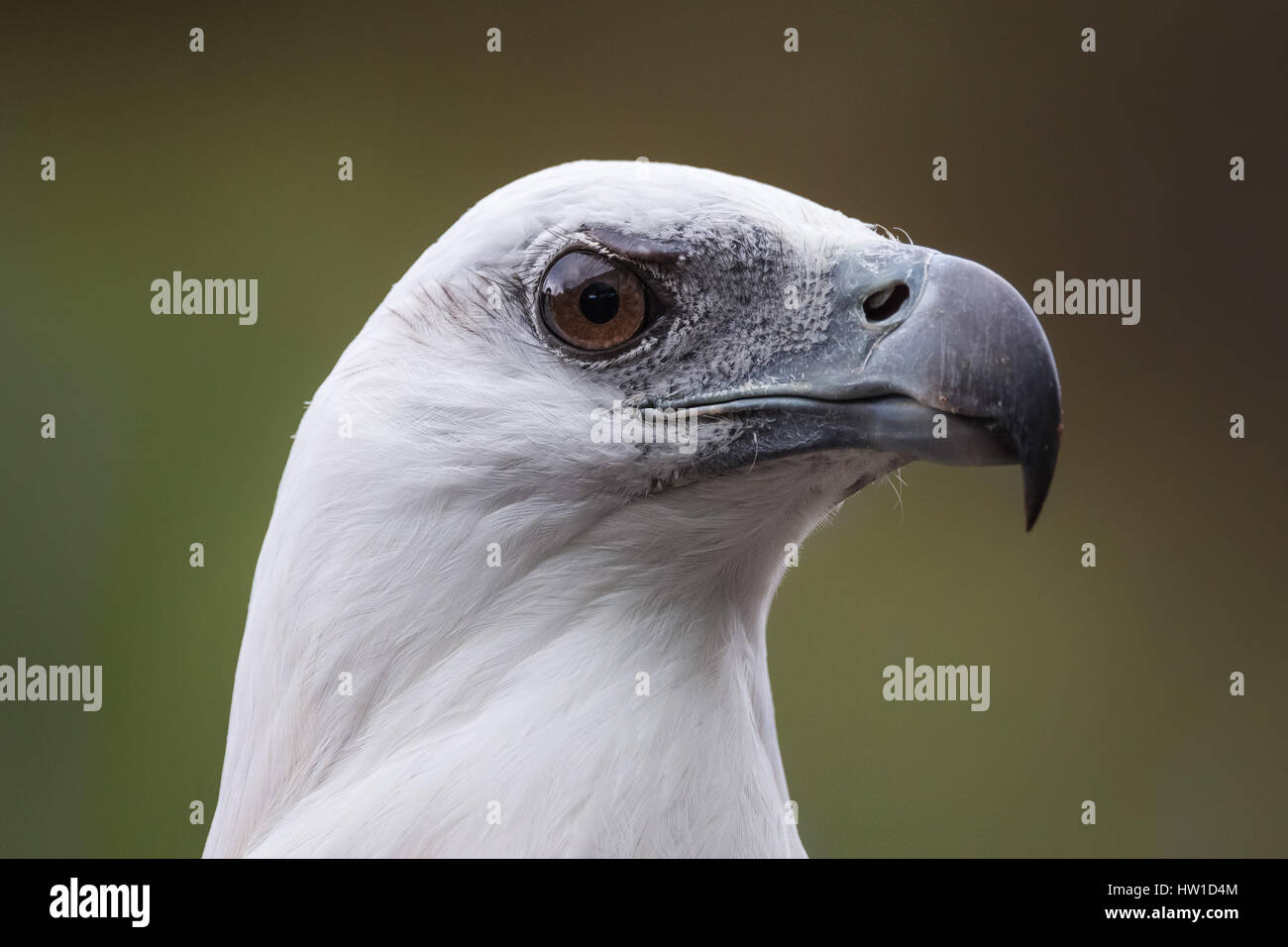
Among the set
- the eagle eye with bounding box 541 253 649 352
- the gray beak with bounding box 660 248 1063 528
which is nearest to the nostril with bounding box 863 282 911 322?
the gray beak with bounding box 660 248 1063 528

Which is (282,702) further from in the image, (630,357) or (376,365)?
(630,357)

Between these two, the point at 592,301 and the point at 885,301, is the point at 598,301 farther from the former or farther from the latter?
the point at 885,301

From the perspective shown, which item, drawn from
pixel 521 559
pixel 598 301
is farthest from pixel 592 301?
pixel 521 559

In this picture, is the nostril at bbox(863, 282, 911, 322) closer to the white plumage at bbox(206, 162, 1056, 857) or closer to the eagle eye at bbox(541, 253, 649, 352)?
the white plumage at bbox(206, 162, 1056, 857)

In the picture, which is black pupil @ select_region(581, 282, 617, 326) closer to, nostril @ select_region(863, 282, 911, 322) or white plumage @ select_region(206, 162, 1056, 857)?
white plumage @ select_region(206, 162, 1056, 857)

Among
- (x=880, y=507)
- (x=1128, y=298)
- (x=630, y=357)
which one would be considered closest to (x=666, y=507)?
(x=630, y=357)

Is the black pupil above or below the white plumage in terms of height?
above
